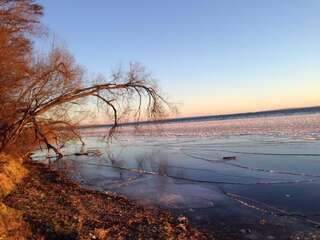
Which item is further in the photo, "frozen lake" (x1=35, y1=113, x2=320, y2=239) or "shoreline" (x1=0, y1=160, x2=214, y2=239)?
"frozen lake" (x1=35, y1=113, x2=320, y2=239)

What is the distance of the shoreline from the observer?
7.27 meters

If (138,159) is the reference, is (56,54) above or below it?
above

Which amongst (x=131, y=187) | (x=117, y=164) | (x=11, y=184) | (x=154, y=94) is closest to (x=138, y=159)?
(x=117, y=164)

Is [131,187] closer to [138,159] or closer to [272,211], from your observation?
[272,211]

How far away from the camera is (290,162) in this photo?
53.7 feet

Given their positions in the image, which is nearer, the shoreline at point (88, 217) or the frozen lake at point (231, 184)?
the shoreline at point (88, 217)

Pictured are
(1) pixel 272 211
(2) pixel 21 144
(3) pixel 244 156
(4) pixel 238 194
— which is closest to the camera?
(1) pixel 272 211

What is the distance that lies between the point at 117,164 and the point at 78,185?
20.3 feet

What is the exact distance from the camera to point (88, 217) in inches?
335

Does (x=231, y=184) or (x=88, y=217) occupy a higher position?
(x=88, y=217)

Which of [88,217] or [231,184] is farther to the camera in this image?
[231,184]

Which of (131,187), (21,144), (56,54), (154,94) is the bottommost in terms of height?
(131,187)

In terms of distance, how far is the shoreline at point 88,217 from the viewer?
7.27 metres

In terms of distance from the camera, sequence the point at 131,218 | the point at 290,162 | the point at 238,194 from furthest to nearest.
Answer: the point at 290,162, the point at 238,194, the point at 131,218
